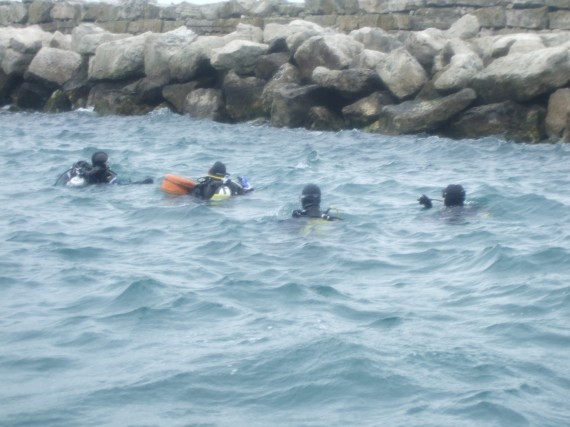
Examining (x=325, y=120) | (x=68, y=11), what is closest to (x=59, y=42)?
(x=68, y=11)

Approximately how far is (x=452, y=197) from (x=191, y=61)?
465 inches

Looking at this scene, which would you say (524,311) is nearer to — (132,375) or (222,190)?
(132,375)

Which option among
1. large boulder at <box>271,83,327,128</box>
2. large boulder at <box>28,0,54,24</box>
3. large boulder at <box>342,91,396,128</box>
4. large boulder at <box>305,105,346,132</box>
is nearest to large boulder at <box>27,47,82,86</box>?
large boulder at <box>271,83,327,128</box>

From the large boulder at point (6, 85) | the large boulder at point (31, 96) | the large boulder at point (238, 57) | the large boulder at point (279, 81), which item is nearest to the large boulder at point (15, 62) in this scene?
the large boulder at point (6, 85)

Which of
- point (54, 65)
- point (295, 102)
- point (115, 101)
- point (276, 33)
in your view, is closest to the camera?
point (295, 102)

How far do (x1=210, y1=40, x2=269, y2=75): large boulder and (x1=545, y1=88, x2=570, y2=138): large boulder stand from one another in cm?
708

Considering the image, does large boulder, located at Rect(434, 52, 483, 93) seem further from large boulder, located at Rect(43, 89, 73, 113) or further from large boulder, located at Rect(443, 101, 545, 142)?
large boulder, located at Rect(43, 89, 73, 113)

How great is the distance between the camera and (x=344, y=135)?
742 inches

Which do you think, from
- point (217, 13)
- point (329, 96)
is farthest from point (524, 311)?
point (217, 13)

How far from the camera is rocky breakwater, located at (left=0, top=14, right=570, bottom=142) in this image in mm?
17094

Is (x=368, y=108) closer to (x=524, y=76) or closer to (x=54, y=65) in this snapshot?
(x=524, y=76)

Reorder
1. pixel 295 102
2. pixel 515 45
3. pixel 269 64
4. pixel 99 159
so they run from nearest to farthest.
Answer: pixel 99 159 < pixel 515 45 < pixel 295 102 < pixel 269 64

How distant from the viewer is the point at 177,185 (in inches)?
521

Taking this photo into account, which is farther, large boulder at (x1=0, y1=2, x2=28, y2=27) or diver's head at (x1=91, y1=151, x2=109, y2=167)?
large boulder at (x1=0, y1=2, x2=28, y2=27)
